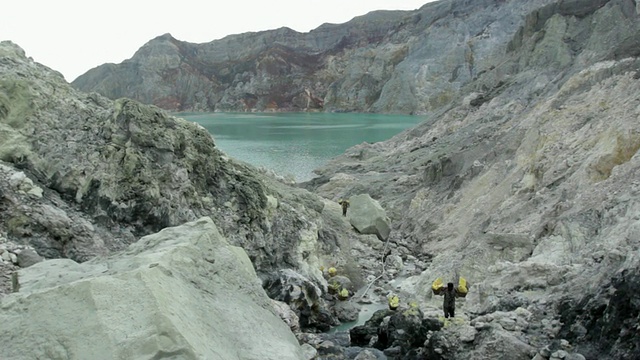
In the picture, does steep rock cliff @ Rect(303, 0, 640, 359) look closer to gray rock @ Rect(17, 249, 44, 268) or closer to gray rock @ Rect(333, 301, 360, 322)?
gray rock @ Rect(333, 301, 360, 322)

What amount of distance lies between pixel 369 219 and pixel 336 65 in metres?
134

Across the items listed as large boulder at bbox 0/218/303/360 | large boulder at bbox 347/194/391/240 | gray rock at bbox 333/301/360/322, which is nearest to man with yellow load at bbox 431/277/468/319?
gray rock at bbox 333/301/360/322

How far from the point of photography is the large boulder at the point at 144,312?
6.11 meters

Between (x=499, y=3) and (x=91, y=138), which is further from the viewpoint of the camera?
(x=499, y=3)

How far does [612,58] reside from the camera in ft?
76.4

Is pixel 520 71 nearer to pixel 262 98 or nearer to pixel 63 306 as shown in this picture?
pixel 63 306

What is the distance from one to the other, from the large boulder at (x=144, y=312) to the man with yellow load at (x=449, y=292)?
4515 millimetres

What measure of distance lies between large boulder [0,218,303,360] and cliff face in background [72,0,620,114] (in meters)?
95.9

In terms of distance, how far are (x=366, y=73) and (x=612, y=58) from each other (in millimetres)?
112652

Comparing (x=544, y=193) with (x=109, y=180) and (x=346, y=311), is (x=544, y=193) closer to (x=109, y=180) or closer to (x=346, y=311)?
(x=346, y=311)

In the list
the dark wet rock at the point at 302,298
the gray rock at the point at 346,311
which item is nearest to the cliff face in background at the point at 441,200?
the dark wet rock at the point at 302,298

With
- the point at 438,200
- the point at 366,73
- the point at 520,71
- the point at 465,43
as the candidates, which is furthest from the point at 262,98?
the point at 438,200

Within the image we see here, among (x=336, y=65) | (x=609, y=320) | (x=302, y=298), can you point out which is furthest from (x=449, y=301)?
(x=336, y=65)

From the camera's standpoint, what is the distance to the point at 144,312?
251 inches
